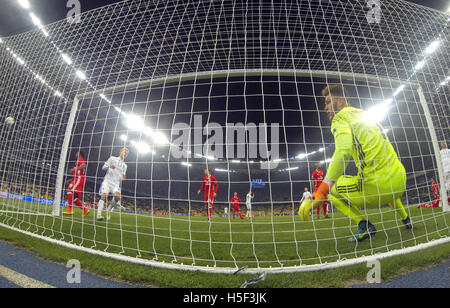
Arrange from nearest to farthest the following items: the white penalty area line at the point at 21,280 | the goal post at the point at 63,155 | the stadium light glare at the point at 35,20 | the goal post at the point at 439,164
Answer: the white penalty area line at the point at 21,280 → the goal post at the point at 439,164 → the goal post at the point at 63,155 → the stadium light glare at the point at 35,20

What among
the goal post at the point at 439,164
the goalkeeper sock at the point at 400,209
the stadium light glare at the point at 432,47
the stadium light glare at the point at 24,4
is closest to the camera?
the goalkeeper sock at the point at 400,209

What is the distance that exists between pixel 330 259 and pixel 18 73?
752cm

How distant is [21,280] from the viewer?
163 centimetres

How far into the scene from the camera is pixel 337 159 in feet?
7.07

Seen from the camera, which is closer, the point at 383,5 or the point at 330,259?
the point at 330,259

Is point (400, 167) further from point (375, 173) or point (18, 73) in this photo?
point (18, 73)

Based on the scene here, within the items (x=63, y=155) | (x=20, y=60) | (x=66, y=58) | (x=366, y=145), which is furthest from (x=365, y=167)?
(x=20, y=60)

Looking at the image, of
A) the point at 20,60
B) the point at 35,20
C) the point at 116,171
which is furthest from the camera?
the point at 35,20

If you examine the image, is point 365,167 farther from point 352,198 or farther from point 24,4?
point 24,4

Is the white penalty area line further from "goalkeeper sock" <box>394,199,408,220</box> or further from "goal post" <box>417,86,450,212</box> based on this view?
"goal post" <box>417,86,450,212</box>

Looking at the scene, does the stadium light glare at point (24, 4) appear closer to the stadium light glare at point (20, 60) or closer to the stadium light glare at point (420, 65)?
the stadium light glare at point (20, 60)

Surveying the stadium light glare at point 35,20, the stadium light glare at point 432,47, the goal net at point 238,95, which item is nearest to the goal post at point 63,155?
the goal net at point 238,95

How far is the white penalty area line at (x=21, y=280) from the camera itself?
61.0 inches
